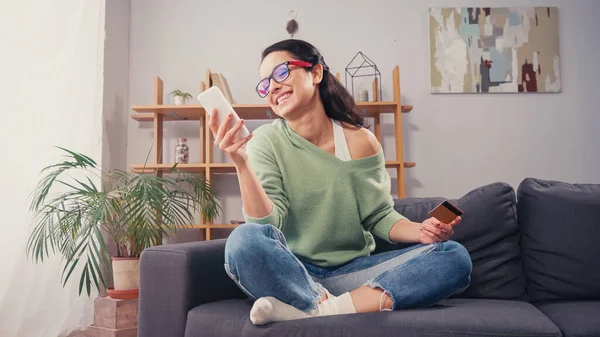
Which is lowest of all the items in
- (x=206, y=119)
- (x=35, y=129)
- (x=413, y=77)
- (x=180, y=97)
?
(x=35, y=129)

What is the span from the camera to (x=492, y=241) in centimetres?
154

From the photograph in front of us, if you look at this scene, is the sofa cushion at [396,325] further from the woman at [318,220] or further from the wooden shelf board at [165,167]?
the wooden shelf board at [165,167]

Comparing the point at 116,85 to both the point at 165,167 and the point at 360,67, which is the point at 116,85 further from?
the point at 360,67

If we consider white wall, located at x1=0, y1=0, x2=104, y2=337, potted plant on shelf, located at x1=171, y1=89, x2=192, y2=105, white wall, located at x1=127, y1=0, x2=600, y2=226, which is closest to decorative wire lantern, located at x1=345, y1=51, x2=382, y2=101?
white wall, located at x1=127, y1=0, x2=600, y2=226

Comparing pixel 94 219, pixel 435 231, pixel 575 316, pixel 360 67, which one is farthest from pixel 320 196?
pixel 360 67

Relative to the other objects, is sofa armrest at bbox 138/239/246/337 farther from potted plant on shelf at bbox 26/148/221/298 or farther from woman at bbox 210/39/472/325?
potted plant on shelf at bbox 26/148/221/298

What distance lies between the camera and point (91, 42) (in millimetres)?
2537

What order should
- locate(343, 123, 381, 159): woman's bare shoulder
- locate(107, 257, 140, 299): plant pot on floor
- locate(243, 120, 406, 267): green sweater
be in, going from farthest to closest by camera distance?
locate(107, 257, 140, 299): plant pot on floor → locate(343, 123, 381, 159): woman's bare shoulder → locate(243, 120, 406, 267): green sweater

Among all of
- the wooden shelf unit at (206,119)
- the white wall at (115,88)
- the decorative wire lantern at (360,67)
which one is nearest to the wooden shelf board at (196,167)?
the wooden shelf unit at (206,119)

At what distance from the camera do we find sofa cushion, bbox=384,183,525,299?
1.51 meters

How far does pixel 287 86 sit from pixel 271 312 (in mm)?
675

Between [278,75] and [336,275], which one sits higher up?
[278,75]

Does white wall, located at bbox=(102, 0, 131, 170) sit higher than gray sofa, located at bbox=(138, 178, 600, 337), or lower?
higher

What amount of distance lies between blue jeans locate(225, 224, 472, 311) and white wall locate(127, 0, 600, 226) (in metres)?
1.98
